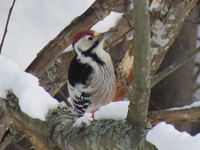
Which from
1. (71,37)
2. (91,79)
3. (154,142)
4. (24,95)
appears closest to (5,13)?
(71,37)

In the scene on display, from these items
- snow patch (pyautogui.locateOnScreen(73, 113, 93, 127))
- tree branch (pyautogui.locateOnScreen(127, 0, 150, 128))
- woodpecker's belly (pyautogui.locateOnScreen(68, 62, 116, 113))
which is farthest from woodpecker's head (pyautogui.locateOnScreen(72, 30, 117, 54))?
tree branch (pyautogui.locateOnScreen(127, 0, 150, 128))

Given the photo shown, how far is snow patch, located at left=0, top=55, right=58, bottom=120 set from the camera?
78.2 inches

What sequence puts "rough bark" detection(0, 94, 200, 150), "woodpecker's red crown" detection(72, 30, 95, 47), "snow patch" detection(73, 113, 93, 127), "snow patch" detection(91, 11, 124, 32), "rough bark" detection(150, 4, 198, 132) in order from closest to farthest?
"rough bark" detection(0, 94, 200, 150)
"snow patch" detection(73, 113, 93, 127)
"woodpecker's red crown" detection(72, 30, 95, 47)
"snow patch" detection(91, 11, 124, 32)
"rough bark" detection(150, 4, 198, 132)

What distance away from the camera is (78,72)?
3025 millimetres

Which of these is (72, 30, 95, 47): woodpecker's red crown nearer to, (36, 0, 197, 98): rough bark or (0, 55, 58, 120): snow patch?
(36, 0, 197, 98): rough bark

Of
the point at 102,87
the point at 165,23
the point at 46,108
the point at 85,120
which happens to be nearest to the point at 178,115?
the point at 85,120

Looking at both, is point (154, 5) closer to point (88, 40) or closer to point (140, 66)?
point (88, 40)

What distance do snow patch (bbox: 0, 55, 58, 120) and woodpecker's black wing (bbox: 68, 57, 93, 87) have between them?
0.71m

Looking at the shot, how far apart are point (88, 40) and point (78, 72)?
19 cm

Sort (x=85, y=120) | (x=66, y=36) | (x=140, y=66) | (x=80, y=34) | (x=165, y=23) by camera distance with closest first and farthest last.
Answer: (x=140, y=66)
(x=85, y=120)
(x=165, y=23)
(x=80, y=34)
(x=66, y=36)

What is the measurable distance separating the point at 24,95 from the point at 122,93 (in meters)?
1.02

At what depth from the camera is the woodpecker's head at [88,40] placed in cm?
302

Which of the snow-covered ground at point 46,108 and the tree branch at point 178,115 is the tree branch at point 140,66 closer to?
the snow-covered ground at point 46,108

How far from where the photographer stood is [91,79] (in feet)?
10.0
